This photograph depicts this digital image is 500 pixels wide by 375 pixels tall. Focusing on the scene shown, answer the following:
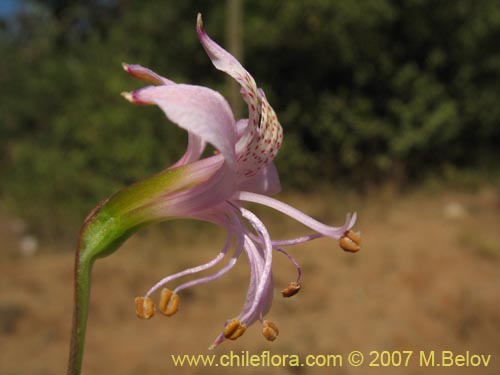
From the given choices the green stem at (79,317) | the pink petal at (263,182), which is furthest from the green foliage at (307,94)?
the green stem at (79,317)

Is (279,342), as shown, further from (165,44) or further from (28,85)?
(28,85)

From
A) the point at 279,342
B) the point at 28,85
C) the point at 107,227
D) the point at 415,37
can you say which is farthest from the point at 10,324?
the point at 415,37

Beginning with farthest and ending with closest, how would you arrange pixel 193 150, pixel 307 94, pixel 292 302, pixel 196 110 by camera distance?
pixel 307 94, pixel 292 302, pixel 193 150, pixel 196 110

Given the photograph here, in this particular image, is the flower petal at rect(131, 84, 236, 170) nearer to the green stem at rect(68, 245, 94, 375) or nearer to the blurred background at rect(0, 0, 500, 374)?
the green stem at rect(68, 245, 94, 375)

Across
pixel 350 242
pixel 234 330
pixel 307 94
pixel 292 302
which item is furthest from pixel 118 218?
pixel 307 94

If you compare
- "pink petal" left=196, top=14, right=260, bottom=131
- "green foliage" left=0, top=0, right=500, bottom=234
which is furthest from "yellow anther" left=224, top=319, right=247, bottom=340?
"green foliage" left=0, top=0, right=500, bottom=234

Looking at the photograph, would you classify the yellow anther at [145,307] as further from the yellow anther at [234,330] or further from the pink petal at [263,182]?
the pink petal at [263,182]

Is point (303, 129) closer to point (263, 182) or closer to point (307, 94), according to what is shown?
point (307, 94)
